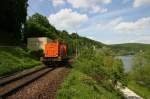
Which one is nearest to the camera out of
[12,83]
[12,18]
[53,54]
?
[12,83]

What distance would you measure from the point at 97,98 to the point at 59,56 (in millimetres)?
24394

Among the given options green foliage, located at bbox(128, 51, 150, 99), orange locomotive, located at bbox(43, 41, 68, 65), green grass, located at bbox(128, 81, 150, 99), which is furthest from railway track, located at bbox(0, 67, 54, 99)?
green foliage, located at bbox(128, 51, 150, 99)

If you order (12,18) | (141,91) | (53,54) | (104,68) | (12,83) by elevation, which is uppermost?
(12,18)

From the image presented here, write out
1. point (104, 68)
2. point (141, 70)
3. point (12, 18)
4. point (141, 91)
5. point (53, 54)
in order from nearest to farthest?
point (104, 68) < point (53, 54) < point (141, 91) < point (12, 18) < point (141, 70)

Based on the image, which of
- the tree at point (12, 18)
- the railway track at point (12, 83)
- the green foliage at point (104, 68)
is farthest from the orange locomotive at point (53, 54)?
the railway track at point (12, 83)

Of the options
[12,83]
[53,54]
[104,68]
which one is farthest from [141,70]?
[12,83]

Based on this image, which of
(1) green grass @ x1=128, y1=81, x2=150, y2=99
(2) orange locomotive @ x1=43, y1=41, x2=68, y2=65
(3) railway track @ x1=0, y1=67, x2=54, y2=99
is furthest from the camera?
(1) green grass @ x1=128, y1=81, x2=150, y2=99

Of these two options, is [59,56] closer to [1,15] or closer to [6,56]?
[6,56]

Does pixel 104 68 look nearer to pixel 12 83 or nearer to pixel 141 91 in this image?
pixel 12 83

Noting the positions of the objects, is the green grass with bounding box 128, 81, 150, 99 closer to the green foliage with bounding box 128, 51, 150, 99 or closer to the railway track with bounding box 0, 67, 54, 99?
the green foliage with bounding box 128, 51, 150, 99

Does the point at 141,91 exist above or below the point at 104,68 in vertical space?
below

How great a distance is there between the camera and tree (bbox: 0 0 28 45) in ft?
171

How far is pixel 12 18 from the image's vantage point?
2189 inches

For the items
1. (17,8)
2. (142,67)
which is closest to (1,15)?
(17,8)
